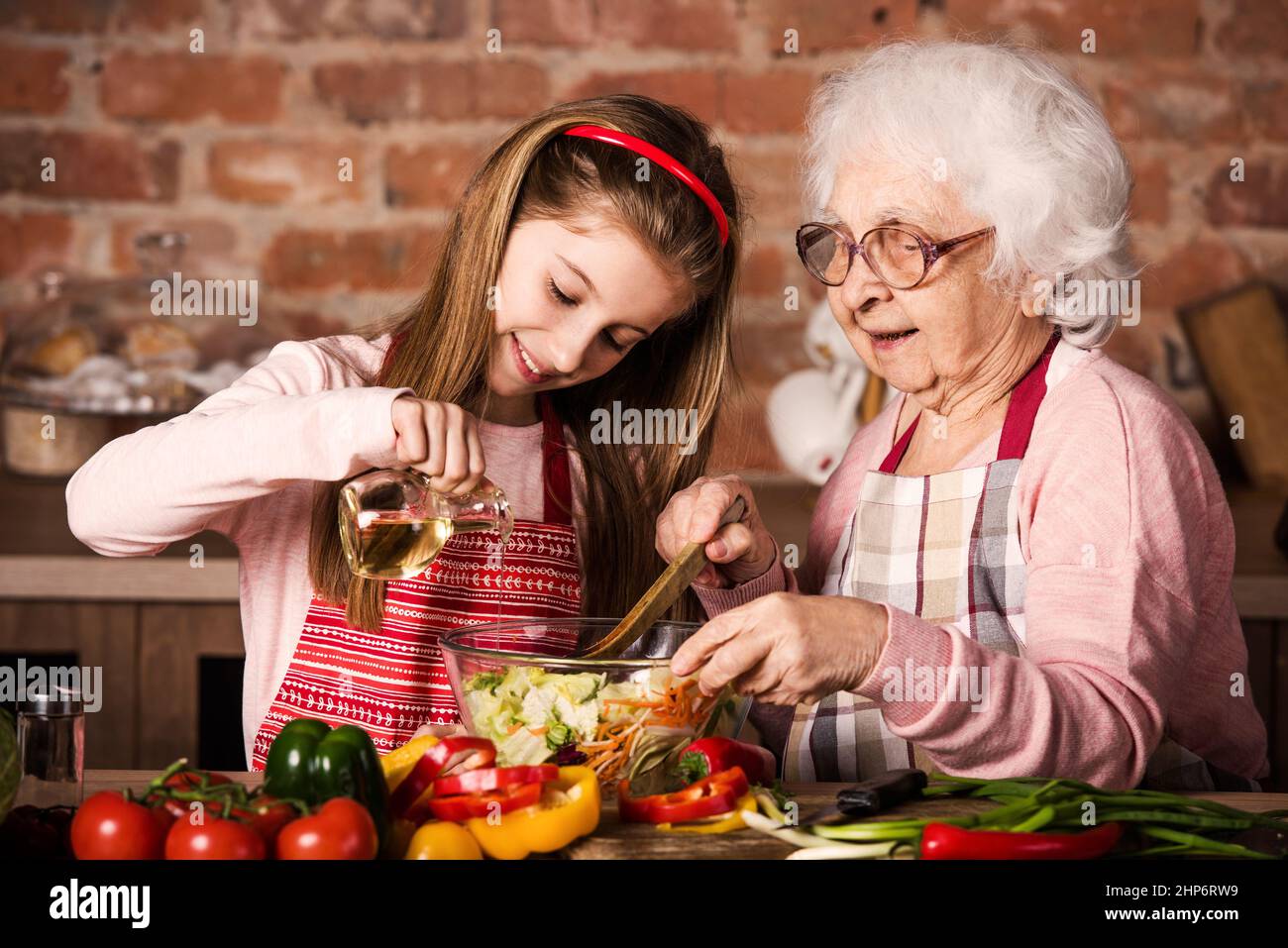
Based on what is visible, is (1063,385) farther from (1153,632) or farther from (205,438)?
(205,438)

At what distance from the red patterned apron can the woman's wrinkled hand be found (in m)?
0.51

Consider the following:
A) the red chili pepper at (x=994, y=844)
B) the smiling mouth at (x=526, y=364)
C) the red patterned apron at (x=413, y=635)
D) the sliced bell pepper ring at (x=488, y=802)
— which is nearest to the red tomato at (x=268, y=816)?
the sliced bell pepper ring at (x=488, y=802)

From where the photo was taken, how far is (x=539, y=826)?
97cm

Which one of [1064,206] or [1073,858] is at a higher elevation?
[1064,206]

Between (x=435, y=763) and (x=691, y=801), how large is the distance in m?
0.20

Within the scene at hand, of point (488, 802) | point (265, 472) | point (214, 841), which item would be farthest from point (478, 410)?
point (214, 841)

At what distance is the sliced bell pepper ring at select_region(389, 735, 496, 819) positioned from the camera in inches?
41.1

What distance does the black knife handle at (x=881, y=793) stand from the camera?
1044 millimetres

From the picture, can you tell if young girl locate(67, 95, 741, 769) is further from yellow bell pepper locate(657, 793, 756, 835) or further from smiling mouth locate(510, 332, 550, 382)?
yellow bell pepper locate(657, 793, 756, 835)

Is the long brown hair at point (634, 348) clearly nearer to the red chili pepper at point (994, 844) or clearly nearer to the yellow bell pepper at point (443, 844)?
the yellow bell pepper at point (443, 844)

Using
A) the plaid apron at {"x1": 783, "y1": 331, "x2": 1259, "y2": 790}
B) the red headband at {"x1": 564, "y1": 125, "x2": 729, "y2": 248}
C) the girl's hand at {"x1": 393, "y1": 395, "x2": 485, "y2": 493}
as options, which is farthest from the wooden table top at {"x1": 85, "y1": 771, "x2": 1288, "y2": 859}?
the red headband at {"x1": 564, "y1": 125, "x2": 729, "y2": 248}

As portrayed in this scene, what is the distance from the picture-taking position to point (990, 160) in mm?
1377
